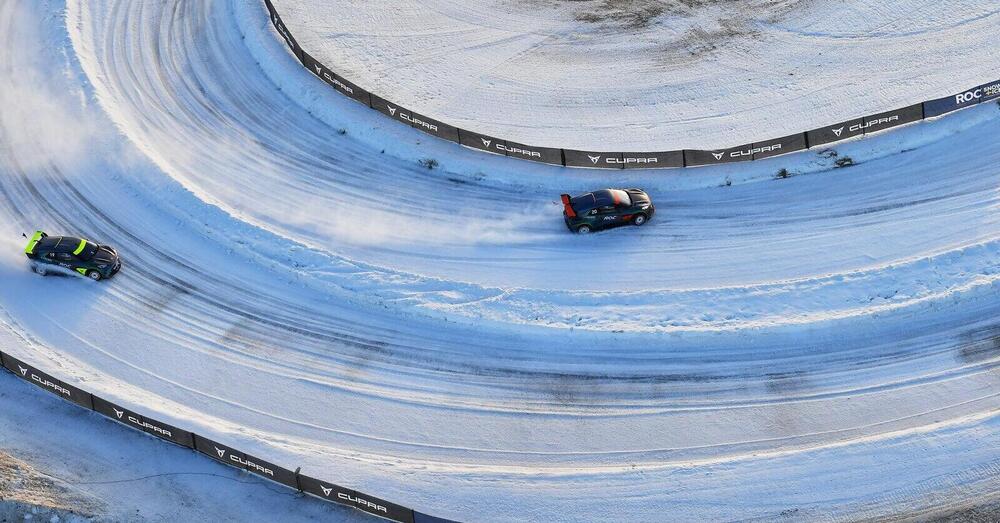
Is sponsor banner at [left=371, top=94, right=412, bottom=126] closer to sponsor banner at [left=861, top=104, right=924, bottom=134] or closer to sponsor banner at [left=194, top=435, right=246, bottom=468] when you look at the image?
sponsor banner at [left=194, top=435, right=246, bottom=468]

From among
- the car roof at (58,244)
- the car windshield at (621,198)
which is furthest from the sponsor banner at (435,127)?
the car roof at (58,244)

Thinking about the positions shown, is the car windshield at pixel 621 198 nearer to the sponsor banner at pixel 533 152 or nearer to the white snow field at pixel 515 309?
the white snow field at pixel 515 309

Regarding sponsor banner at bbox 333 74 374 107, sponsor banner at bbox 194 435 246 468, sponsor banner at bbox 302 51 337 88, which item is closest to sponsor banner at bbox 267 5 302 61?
sponsor banner at bbox 302 51 337 88

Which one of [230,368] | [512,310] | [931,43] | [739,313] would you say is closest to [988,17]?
[931,43]

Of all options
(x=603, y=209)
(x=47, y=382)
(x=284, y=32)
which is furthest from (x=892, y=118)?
(x=47, y=382)

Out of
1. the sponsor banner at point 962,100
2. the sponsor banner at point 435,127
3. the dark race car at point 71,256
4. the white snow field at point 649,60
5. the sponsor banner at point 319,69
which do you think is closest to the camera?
the dark race car at point 71,256

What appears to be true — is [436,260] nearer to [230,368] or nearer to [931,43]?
[230,368]
